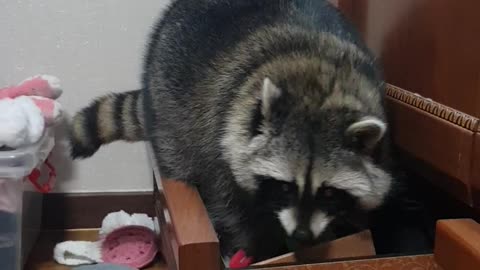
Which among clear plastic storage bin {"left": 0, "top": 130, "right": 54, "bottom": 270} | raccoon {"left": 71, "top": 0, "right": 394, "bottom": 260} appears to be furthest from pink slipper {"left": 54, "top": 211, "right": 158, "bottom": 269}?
raccoon {"left": 71, "top": 0, "right": 394, "bottom": 260}

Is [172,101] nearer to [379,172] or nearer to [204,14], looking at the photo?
[204,14]

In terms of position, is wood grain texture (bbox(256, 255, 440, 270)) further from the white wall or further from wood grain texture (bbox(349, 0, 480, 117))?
the white wall

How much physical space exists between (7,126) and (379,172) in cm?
92

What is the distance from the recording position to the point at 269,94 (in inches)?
50.0

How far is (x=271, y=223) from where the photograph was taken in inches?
55.9

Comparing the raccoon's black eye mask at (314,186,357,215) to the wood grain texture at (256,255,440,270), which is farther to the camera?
the raccoon's black eye mask at (314,186,357,215)

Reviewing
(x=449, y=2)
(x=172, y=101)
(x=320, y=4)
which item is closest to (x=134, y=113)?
(x=172, y=101)

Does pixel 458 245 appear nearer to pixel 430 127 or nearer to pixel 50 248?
pixel 430 127

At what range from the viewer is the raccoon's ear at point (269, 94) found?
4.15ft

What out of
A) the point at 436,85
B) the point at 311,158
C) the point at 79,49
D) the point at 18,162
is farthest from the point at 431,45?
the point at 79,49

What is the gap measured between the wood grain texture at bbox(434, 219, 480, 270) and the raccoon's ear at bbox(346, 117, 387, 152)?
21 centimetres

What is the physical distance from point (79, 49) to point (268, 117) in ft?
3.30

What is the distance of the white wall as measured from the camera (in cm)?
204

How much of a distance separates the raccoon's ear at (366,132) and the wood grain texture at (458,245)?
213 mm
